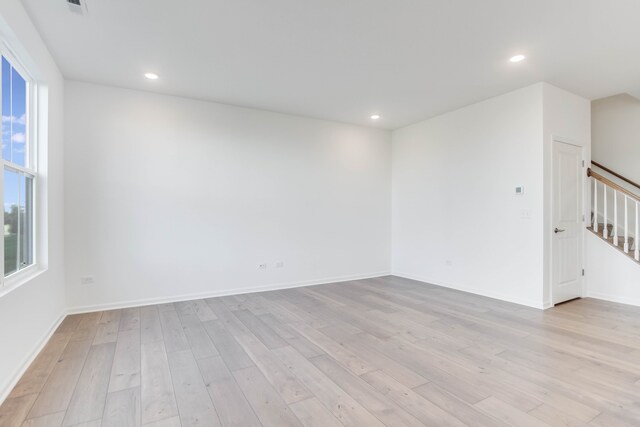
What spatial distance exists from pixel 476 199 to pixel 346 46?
2.97m

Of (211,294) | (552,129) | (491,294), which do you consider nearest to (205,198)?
(211,294)

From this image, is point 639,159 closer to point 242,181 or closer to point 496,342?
point 496,342

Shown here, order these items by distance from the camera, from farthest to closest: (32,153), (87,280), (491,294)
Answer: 1. (491,294)
2. (87,280)
3. (32,153)

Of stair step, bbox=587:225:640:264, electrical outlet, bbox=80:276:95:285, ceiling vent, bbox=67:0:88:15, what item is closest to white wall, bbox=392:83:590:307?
stair step, bbox=587:225:640:264

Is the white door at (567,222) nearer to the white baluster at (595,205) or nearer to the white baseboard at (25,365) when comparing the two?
the white baluster at (595,205)

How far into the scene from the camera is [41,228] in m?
3.14

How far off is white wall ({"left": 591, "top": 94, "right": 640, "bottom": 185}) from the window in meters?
7.34

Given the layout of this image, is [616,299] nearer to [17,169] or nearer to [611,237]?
[611,237]

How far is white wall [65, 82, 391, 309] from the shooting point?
13.1 ft

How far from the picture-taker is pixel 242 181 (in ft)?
16.0

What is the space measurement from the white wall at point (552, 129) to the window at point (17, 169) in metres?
5.39

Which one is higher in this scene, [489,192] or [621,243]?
[489,192]

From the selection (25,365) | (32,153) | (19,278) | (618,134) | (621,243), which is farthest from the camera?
(618,134)

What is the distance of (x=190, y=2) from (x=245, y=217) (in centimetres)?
293
